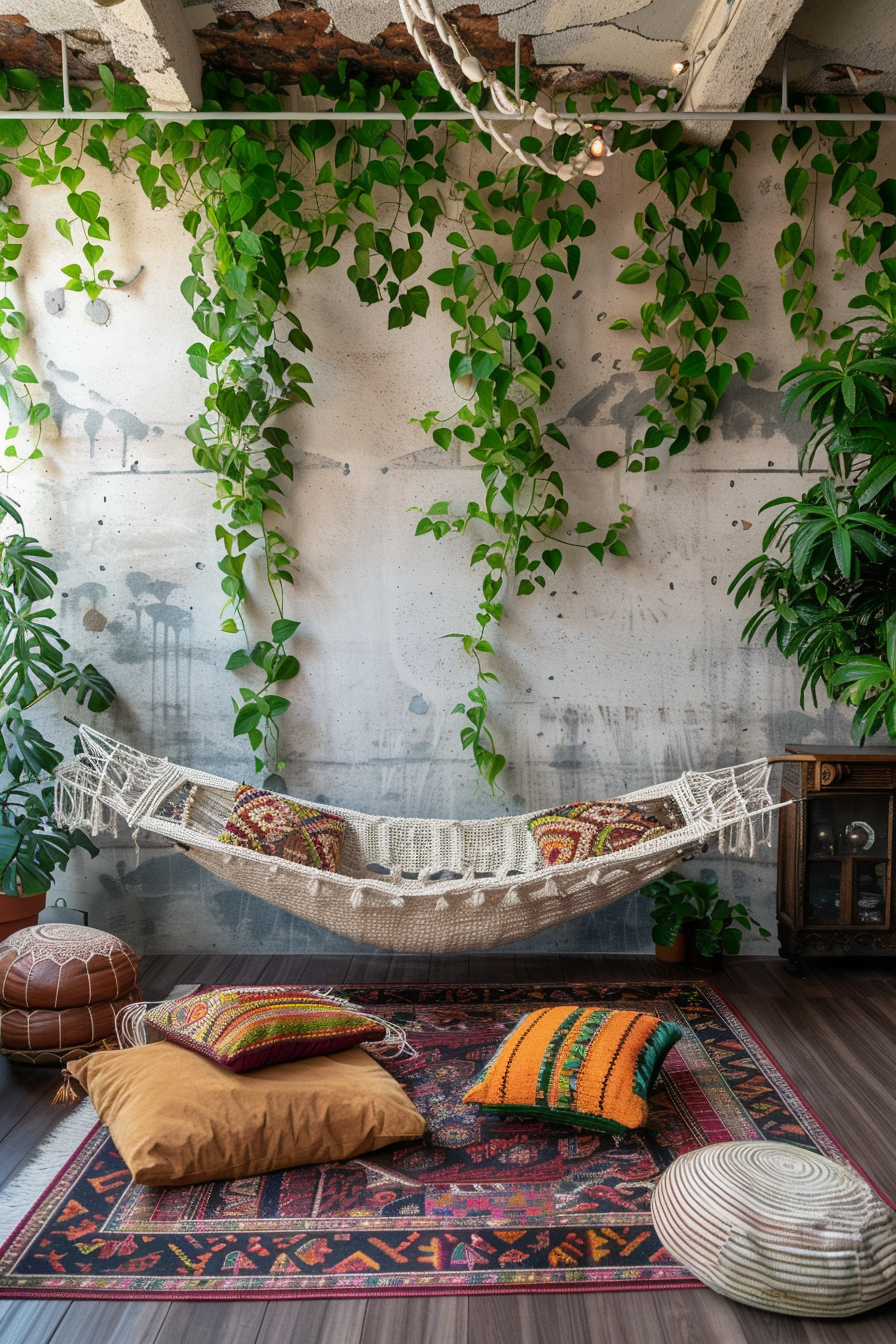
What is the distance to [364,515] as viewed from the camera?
3250 millimetres

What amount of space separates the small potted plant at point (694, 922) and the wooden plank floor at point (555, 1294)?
0.08m

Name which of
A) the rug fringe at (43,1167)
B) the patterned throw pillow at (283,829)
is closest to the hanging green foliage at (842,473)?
the patterned throw pillow at (283,829)

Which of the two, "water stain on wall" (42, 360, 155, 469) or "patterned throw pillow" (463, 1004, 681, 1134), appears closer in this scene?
"patterned throw pillow" (463, 1004, 681, 1134)

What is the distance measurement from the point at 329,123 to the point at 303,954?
8.21 feet

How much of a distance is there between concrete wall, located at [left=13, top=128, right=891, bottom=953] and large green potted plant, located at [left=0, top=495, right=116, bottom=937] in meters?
0.21

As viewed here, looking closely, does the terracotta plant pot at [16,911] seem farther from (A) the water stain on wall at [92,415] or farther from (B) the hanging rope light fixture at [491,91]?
(B) the hanging rope light fixture at [491,91]

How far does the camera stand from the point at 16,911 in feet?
9.32

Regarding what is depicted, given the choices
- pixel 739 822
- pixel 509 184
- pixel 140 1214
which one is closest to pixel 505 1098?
pixel 140 1214

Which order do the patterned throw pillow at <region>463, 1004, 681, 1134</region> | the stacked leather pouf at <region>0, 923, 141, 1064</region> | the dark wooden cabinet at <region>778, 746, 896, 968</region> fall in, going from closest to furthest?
the patterned throw pillow at <region>463, 1004, 681, 1134</region> → the stacked leather pouf at <region>0, 923, 141, 1064</region> → the dark wooden cabinet at <region>778, 746, 896, 968</region>

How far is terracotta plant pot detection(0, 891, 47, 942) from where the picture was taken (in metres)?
2.81

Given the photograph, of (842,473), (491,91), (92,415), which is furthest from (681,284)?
(92,415)

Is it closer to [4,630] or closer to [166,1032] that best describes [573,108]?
[4,630]

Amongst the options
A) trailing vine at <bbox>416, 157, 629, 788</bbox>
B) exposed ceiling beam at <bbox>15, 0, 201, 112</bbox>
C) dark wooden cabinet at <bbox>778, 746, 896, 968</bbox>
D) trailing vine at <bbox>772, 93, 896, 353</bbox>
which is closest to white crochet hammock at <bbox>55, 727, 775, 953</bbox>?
dark wooden cabinet at <bbox>778, 746, 896, 968</bbox>

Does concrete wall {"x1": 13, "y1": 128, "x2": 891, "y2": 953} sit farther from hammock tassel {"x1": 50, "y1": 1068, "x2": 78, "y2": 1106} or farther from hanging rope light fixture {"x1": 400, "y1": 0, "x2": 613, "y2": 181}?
hanging rope light fixture {"x1": 400, "y1": 0, "x2": 613, "y2": 181}
